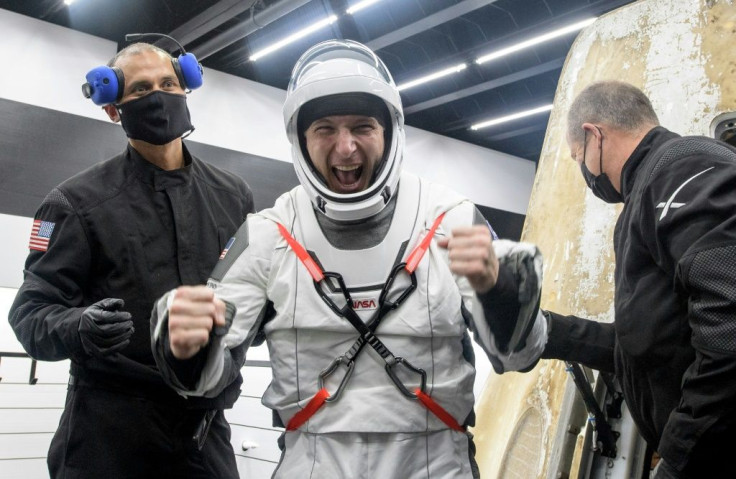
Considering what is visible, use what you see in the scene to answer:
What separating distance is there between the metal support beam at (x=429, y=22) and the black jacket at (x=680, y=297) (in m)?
6.45

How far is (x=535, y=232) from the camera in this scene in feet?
13.8

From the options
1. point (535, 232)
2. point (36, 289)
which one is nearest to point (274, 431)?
point (535, 232)

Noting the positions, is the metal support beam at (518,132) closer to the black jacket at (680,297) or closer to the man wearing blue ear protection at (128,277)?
the black jacket at (680,297)

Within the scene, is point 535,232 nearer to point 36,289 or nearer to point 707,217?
point 707,217

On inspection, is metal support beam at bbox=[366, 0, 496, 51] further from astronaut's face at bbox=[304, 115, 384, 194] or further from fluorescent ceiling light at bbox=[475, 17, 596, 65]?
astronaut's face at bbox=[304, 115, 384, 194]

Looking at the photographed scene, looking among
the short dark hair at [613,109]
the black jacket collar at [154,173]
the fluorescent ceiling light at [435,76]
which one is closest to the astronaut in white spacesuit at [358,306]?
the black jacket collar at [154,173]

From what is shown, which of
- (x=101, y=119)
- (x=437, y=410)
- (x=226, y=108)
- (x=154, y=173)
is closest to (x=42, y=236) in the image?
(x=154, y=173)

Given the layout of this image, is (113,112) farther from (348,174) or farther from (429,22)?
(429,22)

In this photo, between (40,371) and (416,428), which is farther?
(40,371)

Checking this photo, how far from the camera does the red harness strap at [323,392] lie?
1.69 m

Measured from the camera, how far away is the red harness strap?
5.53ft

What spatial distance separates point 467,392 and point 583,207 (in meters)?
2.44

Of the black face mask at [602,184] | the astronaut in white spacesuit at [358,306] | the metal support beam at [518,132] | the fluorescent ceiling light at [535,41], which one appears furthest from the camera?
the metal support beam at [518,132]

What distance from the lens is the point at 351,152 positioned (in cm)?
186
